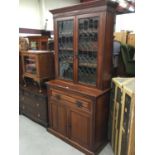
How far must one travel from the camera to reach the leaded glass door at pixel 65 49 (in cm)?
231

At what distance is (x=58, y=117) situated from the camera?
2508 mm

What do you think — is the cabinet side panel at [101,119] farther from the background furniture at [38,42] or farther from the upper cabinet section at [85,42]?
the background furniture at [38,42]

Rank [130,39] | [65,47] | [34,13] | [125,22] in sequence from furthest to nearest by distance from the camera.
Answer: [34,13] < [125,22] < [130,39] < [65,47]

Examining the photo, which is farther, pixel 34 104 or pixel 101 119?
pixel 34 104

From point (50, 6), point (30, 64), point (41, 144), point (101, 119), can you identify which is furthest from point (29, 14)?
point (101, 119)

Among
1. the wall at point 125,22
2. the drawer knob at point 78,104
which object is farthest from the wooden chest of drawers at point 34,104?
the wall at point 125,22

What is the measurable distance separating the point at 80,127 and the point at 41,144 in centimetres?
70

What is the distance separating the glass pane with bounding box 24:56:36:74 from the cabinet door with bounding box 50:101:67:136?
76cm

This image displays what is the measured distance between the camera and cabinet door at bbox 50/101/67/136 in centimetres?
242

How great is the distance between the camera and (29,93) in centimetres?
300

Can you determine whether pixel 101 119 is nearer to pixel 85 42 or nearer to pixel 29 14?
pixel 85 42
